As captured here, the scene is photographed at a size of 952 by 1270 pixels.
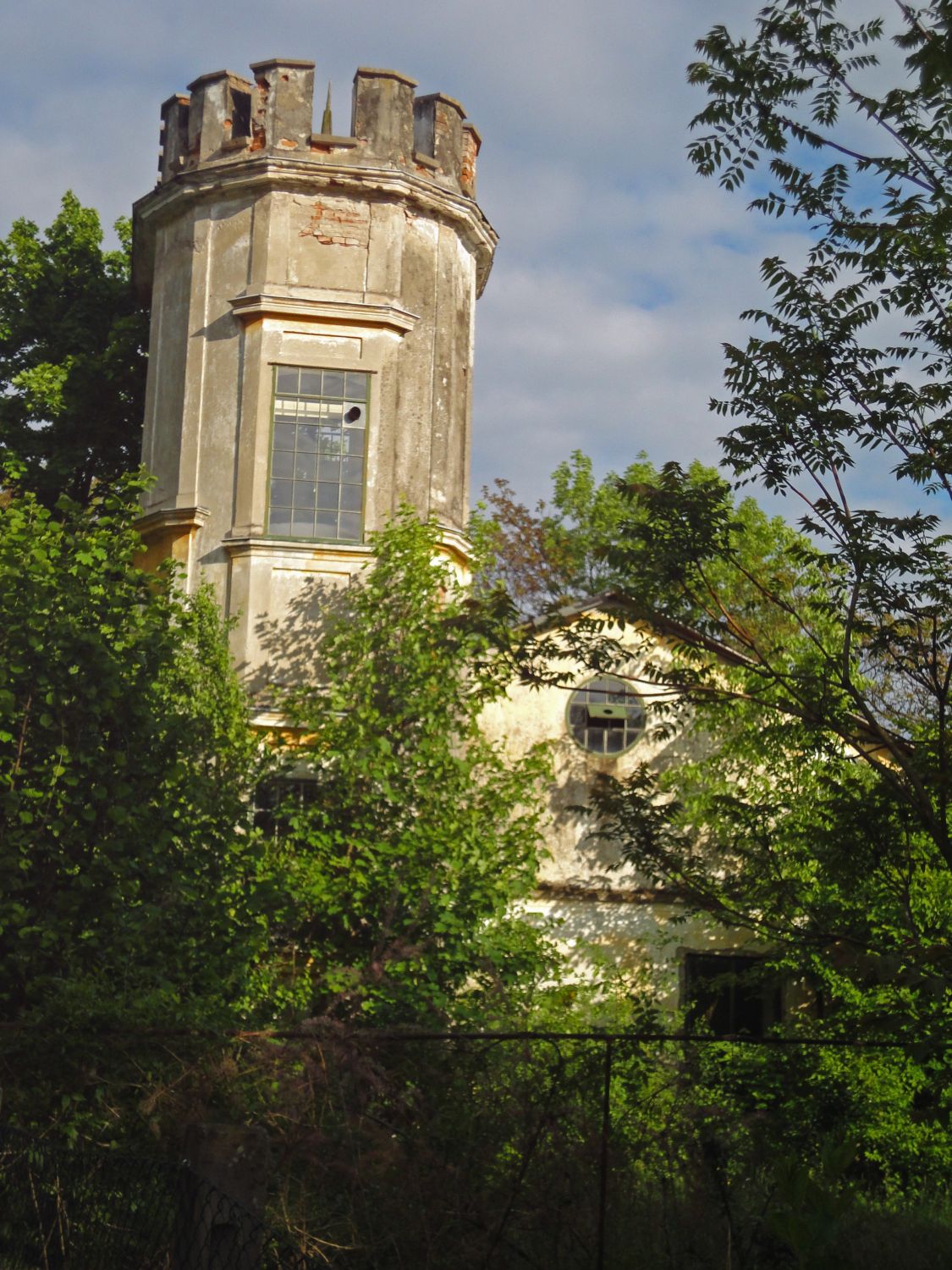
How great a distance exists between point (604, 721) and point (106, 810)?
9905 millimetres

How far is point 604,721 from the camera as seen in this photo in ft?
63.8

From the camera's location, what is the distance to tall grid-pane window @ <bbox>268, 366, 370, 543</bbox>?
16422mm

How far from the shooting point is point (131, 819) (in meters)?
10.2

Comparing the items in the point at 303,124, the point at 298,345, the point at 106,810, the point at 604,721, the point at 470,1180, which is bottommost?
the point at 470,1180

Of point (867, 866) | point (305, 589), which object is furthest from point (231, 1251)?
point (305, 589)

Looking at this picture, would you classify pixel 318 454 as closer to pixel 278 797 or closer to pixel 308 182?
pixel 308 182

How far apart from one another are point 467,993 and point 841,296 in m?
7.28

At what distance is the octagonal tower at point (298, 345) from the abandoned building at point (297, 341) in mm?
21

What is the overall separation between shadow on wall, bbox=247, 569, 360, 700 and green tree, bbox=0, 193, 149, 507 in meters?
4.87

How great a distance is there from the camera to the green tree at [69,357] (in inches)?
785

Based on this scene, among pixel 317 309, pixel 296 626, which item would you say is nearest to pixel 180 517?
pixel 296 626

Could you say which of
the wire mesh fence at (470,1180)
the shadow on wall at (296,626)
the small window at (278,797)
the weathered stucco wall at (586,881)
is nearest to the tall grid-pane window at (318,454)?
the shadow on wall at (296,626)

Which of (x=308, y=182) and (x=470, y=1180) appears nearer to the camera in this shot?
(x=470, y=1180)

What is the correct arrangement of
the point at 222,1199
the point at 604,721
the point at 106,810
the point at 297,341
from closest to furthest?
the point at 222,1199 < the point at 106,810 < the point at 297,341 < the point at 604,721
